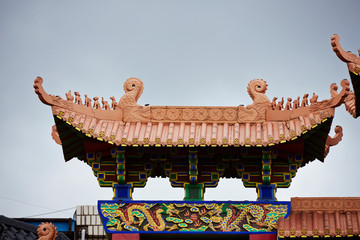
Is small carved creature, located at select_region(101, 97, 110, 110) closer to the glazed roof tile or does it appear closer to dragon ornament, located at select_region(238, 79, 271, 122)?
dragon ornament, located at select_region(238, 79, 271, 122)

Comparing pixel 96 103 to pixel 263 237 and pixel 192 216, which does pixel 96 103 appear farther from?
pixel 263 237

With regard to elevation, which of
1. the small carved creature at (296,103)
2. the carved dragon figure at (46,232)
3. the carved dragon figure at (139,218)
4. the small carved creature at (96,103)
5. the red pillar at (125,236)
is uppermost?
the small carved creature at (296,103)

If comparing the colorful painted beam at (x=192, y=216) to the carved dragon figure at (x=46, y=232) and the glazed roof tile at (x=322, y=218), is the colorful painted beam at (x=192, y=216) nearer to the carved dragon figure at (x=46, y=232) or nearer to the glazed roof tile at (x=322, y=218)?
the glazed roof tile at (x=322, y=218)

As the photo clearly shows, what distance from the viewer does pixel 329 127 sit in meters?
20.1

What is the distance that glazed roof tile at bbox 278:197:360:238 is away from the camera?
63.8 feet

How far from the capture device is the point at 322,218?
19.8 m

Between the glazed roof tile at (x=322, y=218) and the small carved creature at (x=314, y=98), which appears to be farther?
the small carved creature at (x=314, y=98)

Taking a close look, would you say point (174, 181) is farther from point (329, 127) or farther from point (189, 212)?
point (329, 127)

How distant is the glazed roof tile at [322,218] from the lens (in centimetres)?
1945

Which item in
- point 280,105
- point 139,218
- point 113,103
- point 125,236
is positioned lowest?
point 125,236

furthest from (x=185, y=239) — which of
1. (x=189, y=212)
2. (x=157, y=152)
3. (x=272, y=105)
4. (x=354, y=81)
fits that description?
(x=354, y=81)

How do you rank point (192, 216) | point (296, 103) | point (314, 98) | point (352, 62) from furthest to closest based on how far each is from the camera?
1. point (296, 103)
2. point (314, 98)
3. point (192, 216)
4. point (352, 62)

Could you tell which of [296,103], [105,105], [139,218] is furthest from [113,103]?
[296,103]

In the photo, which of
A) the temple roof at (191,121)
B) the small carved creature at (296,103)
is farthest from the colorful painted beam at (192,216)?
the small carved creature at (296,103)
